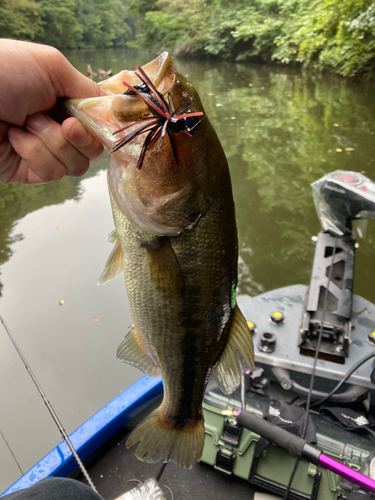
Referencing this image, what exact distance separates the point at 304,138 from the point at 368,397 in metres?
8.03

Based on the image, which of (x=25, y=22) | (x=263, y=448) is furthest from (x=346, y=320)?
(x=25, y=22)

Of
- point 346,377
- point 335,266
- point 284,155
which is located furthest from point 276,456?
point 284,155

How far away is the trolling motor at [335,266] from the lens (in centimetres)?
265

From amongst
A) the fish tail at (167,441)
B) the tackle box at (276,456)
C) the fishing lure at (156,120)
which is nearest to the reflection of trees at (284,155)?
the tackle box at (276,456)

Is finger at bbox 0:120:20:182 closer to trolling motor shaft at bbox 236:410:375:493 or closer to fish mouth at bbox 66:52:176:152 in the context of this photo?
fish mouth at bbox 66:52:176:152

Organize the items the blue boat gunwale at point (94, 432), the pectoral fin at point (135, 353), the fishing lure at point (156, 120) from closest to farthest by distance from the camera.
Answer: the fishing lure at point (156, 120)
the pectoral fin at point (135, 353)
the blue boat gunwale at point (94, 432)

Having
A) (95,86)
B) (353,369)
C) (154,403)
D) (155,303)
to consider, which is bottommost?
(154,403)

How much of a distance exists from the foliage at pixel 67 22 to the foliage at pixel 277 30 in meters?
10.8

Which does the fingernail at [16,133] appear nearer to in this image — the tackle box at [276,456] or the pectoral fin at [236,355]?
the pectoral fin at [236,355]

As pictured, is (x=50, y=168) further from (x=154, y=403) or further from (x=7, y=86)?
(x=154, y=403)

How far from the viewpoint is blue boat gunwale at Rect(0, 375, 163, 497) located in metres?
2.22

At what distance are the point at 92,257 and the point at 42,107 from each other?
13.6ft

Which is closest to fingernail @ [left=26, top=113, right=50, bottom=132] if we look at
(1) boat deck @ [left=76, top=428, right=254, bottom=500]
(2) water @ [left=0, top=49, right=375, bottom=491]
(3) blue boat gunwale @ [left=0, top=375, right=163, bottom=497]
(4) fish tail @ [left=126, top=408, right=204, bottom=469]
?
(4) fish tail @ [left=126, top=408, right=204, bottom=469]

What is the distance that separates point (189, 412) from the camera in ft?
4.96
